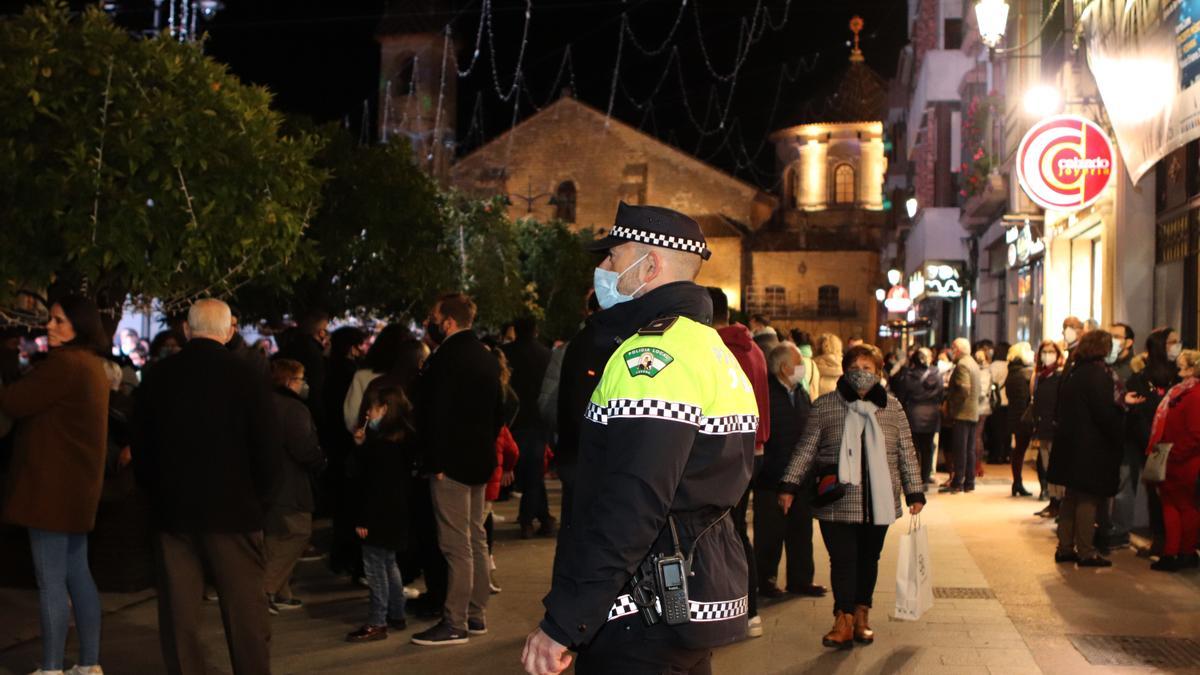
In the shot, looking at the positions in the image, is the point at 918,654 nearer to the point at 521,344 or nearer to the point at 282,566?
the point at 282,566

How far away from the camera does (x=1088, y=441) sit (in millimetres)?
10969

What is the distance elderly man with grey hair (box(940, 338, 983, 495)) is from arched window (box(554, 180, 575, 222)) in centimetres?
4704

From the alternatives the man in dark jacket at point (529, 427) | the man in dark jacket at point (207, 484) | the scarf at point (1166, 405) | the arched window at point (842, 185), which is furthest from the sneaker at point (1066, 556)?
the arched window at point (842, 185)

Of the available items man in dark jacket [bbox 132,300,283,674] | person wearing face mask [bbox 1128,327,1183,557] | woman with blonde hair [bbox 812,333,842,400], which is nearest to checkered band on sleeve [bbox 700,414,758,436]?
man in dark jacket [bbox 132,300,283,674]

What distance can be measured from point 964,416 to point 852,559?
9740 mm

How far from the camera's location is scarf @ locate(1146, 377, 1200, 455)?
34.9ft

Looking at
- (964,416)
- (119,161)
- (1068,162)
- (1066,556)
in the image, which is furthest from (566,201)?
(119,161)

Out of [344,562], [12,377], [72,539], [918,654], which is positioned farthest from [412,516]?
[12,377]

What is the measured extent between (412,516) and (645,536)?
18.9 feet

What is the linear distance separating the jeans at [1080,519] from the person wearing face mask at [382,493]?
5789 millimetres

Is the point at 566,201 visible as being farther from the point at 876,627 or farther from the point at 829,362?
the point at 876,627

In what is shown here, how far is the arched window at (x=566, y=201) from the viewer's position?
63.9 m

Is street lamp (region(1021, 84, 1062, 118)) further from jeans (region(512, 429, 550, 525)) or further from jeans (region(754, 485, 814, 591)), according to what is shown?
jeans (region(754, 485, 814, 591))

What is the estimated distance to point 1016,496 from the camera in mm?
16625
